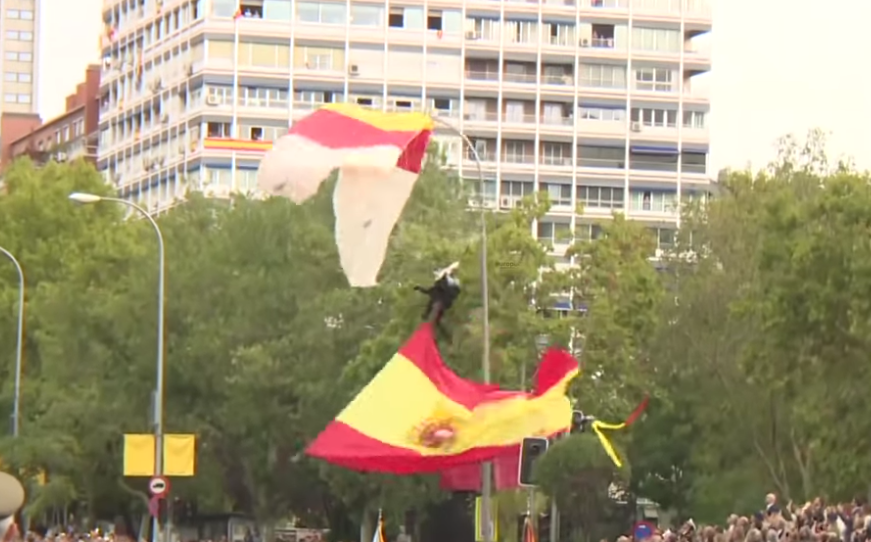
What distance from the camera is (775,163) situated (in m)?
58.0

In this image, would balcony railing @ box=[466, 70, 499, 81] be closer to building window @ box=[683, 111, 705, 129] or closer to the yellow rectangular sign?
building window @ box=[683, 111, 705, 129]

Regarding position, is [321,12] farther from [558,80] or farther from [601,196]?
[601,196]

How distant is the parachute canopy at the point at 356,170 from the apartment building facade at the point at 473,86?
268 feet

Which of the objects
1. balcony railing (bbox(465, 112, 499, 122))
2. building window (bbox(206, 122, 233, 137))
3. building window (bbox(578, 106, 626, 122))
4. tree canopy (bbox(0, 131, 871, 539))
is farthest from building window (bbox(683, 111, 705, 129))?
tree canopy (bbox(0, 131, 871, 539))

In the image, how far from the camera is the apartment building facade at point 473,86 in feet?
367

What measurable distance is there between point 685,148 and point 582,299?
6587cm

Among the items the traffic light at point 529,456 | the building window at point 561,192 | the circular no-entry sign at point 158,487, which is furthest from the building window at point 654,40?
the traffic light at point 529,456

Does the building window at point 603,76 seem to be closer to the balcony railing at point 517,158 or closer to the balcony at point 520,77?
the balcony at point 520,77

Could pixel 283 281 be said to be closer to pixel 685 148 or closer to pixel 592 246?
pixel 592 246

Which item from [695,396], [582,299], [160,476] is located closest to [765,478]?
[695,396]

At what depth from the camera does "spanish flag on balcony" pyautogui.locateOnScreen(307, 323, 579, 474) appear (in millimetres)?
31500

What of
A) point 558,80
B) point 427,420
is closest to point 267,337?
point 427,420

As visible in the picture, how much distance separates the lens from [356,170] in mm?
27562

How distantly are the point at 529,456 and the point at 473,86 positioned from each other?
87047mm
